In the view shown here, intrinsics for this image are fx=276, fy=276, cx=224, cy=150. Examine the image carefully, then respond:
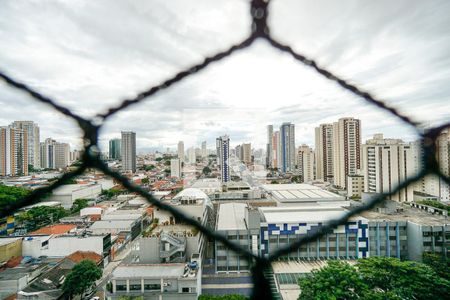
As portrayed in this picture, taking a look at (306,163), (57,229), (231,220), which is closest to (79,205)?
(57,229)

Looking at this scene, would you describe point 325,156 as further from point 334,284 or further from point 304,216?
point 304,216

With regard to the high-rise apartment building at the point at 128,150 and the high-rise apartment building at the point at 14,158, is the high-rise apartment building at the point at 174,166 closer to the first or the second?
the high-rise apartment building at the point at 128,150

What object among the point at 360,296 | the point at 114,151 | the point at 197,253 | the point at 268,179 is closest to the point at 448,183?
the point at 114,151

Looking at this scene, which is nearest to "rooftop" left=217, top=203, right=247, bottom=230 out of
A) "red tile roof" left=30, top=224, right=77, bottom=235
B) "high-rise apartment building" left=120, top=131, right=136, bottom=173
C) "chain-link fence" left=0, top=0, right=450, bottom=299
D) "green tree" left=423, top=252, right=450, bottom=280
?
"high-rise apartment building" left=120, top=131, right=136, bottom=173

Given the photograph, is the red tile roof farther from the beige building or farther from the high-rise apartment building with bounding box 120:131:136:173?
the high-rise apartment building with bounding box 120:131:136:173

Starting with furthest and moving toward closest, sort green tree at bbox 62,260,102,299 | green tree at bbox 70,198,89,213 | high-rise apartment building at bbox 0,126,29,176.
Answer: green tree at bbox 70,198,89,213 → green tree at bbox 62,260,102,299 → high-rise apartment building at bbox 0,126,29,176
